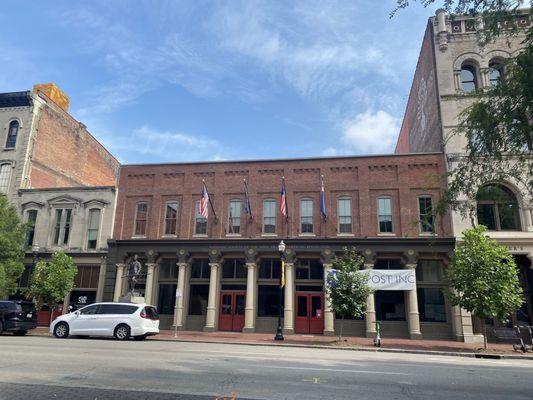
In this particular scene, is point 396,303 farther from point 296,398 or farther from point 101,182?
point 101,182

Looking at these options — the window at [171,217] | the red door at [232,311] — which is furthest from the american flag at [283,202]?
the window at [171,217]

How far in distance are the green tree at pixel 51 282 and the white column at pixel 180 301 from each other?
638 centimetres

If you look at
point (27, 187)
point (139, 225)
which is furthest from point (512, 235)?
point (27, 187)

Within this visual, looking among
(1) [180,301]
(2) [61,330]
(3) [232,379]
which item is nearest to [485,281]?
(3) [232,379]

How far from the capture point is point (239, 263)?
26.9m

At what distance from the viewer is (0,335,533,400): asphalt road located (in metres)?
7.25

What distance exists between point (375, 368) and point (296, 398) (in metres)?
4.75

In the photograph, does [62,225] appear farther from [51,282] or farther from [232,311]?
[232,311]

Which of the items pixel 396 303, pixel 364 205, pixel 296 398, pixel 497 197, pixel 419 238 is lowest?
pixel 296 398

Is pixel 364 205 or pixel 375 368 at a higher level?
pixel 364 205

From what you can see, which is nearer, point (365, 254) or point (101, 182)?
point (365, 254)

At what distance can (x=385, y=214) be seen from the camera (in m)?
25.8

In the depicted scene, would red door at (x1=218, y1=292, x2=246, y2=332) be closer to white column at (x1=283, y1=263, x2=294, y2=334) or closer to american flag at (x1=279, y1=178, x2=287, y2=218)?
white column at (x1=283, y1=263, x2=294, y2=334)

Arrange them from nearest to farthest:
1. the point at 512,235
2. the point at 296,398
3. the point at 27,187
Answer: the point at 296,398
the point at 512,235
the point at 27,187
